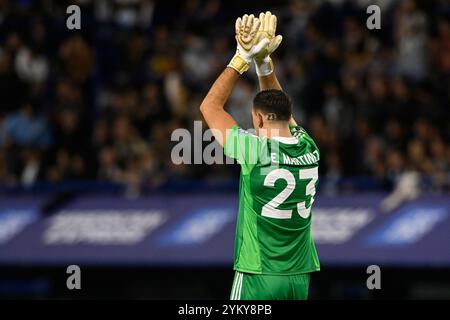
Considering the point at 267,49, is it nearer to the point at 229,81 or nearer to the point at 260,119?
the point at 229,81

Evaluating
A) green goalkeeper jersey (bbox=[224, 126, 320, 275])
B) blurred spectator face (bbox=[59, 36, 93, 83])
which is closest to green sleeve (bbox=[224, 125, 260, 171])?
green goalkeeper jersey (bbox=[224, 126, 320, 275])

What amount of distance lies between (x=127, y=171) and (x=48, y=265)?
1635 millimetres

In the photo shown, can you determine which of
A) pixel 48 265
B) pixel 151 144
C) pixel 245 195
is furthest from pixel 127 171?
pixel 245 195

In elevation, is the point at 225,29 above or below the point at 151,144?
above

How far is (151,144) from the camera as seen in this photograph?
52.9ft

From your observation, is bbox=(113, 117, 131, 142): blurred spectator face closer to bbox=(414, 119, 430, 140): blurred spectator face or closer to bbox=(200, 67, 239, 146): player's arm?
bbox=(414, 119, 430, 140): blurred spectator face

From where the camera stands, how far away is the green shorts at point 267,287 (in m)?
8.01

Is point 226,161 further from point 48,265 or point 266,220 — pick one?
point 266,220

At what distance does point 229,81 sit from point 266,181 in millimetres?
729

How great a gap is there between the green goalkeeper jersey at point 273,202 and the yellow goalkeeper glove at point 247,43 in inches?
17.6

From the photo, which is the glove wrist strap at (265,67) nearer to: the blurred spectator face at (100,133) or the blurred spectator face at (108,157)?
the blurred spectator face at (108,157)

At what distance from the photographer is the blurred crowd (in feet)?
51.0

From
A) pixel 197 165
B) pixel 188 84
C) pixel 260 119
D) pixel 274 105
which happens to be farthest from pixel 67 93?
pixel 274 105
